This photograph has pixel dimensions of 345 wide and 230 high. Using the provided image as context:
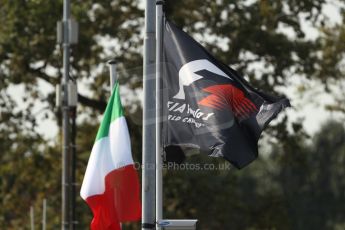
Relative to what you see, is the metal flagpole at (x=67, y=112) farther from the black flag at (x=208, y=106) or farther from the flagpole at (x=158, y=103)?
the black flag at (x=208, y=106)

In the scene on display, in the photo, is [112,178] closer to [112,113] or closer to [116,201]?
[116,201]

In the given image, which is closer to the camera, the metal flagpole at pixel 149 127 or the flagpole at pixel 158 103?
the metal flagpole at pixel 149 127

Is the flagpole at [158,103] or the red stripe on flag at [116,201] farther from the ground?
the flagpole at [158,103]

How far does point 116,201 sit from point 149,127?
2.60 meters

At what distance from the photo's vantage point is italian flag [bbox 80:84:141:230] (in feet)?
46.6

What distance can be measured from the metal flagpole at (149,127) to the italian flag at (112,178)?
2.06m

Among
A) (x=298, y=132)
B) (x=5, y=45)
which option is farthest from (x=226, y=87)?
(x=298, y=132)

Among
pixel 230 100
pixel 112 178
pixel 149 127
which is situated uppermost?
pixel 230 100

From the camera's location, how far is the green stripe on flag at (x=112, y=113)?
14672 mm

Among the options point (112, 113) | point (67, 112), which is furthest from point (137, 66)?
point (112, 113)

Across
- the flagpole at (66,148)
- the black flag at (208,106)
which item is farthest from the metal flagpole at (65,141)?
the black flag at (208,106)

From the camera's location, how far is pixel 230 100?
12.4 metres

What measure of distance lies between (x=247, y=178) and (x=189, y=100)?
246ft

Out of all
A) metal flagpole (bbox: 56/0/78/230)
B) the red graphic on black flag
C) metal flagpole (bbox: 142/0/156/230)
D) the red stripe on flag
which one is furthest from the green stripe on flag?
metal flagpole (bbox: 56/0/78/230)
